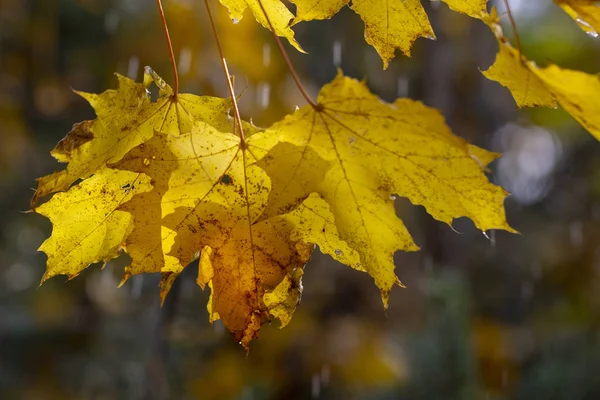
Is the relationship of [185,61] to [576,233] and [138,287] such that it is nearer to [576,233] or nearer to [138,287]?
[138,287]

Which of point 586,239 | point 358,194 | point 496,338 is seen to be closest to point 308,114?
point 358,194

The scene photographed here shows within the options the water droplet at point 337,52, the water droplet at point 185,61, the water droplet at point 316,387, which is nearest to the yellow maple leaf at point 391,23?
the water droplet at point 185,61

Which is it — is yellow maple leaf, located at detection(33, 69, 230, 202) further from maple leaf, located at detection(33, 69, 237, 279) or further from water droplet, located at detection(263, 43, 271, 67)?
water droplet, located at detection(263, 43, 271, 67)

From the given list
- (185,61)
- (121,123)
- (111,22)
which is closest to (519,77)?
(121,123)

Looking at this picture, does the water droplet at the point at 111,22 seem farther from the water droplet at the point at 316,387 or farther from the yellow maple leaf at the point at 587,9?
the yellow maple leaf at the point at 587,9

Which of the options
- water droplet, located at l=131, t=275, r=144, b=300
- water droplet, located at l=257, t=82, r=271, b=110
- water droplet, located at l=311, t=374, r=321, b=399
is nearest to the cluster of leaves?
water droplet, located at l=257, t=82, r=271, b=110

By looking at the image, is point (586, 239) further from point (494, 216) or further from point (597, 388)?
point (494, 216)
